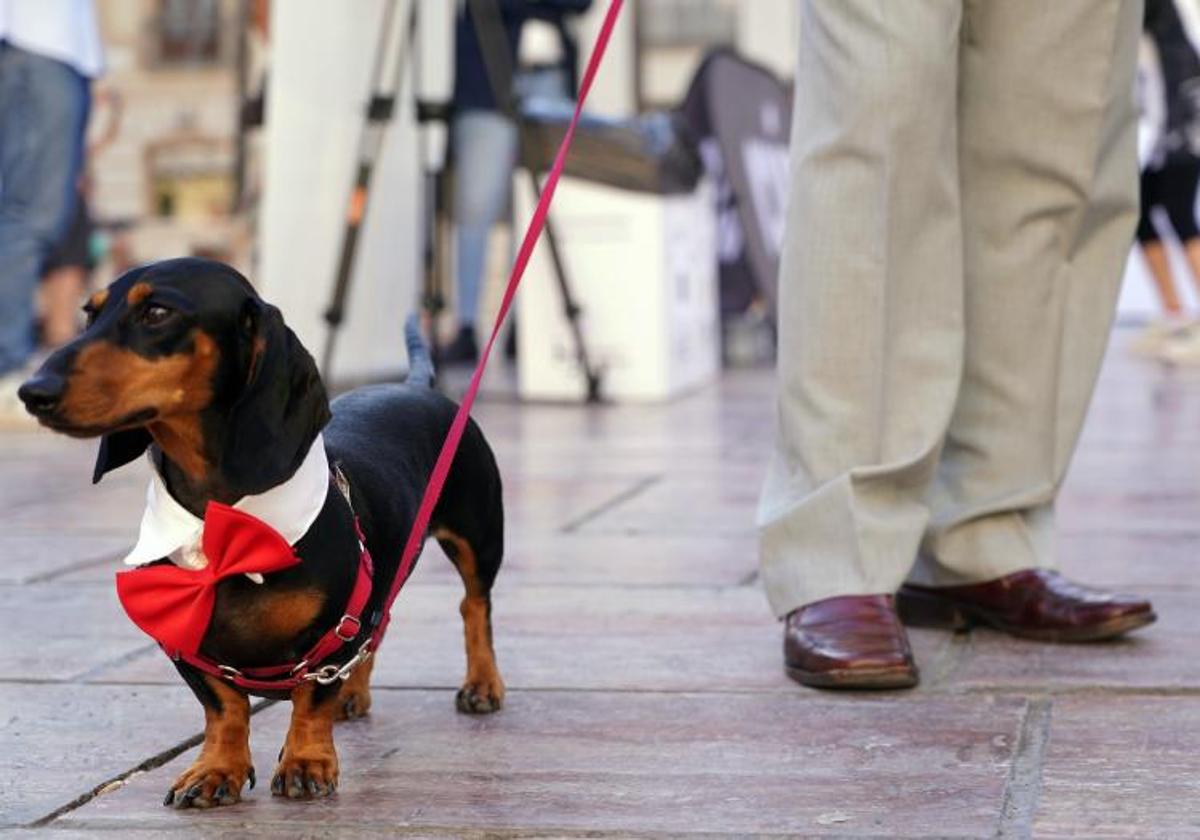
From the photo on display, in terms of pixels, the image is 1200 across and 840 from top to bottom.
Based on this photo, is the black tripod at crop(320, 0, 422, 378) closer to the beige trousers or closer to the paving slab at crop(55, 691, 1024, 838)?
the beige trousers

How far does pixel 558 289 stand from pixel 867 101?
4543mm

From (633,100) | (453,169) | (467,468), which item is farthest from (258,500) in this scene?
(633,100)

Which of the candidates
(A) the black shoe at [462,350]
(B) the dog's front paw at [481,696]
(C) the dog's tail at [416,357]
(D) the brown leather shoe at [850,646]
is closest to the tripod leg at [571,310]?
(A) the black shoe at [462,350]

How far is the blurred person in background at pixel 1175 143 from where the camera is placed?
8.63 m

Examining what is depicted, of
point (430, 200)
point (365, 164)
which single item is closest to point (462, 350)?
point (430, 200)

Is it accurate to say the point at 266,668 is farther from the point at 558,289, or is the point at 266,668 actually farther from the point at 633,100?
the point at 633,100

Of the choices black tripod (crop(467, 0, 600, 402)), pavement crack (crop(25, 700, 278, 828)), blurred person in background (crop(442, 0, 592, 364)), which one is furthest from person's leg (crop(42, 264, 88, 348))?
pavement crack (crop(25, 700, 278, 828))

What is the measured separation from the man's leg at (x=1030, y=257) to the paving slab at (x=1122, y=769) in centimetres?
42

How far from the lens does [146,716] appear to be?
2504 mm

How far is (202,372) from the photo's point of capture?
1.99 m

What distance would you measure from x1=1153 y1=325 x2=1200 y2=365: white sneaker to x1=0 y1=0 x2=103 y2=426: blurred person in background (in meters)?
4.52

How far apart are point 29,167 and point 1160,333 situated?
534cm

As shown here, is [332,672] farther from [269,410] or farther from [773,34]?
[773,34]

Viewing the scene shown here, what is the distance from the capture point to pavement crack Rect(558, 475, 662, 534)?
414 centimetres
